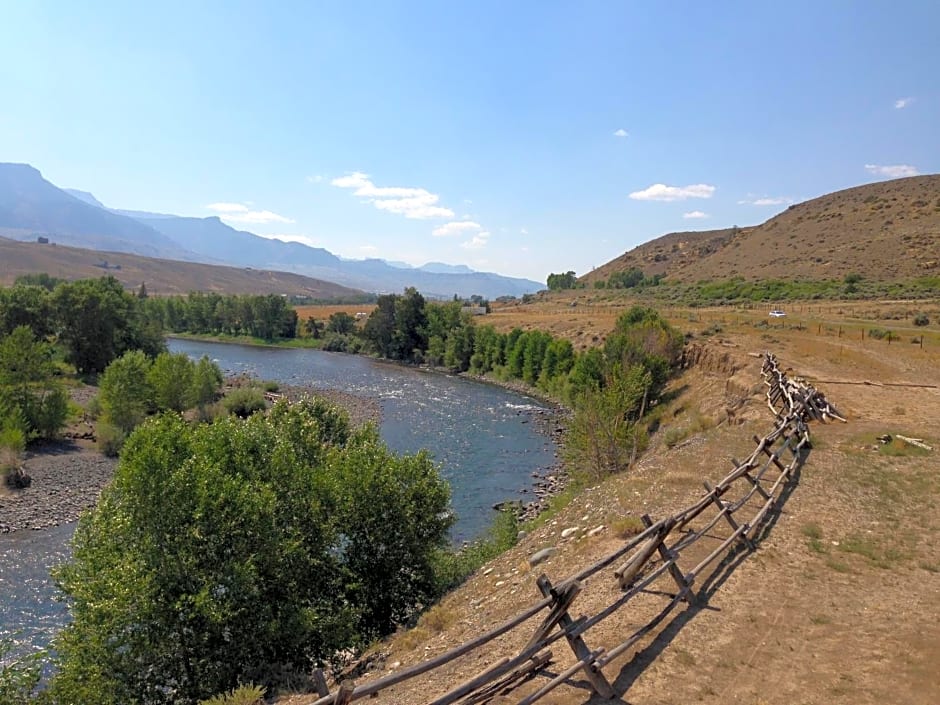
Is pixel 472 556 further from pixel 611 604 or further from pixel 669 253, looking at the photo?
pixel 669 253

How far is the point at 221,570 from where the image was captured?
15.4 m

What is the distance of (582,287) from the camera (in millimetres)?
176750

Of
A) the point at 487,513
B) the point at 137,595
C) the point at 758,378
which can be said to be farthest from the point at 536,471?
the point at 137,595

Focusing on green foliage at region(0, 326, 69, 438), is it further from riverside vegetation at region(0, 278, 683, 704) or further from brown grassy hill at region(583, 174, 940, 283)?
brown grassy hill at region(583, 174, 940, 283)

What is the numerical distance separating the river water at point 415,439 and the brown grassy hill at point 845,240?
183 ft

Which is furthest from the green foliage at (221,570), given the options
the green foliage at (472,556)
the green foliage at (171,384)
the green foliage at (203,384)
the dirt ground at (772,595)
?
the green foliage at (203,384)

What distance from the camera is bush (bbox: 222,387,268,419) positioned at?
5559 centimetres

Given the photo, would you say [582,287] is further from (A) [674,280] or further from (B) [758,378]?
(B) [758,378]

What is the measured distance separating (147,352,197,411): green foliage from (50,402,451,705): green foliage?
35.5 metres

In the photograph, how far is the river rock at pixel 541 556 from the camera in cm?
1639

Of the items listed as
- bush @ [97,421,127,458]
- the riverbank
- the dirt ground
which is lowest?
the riverbank

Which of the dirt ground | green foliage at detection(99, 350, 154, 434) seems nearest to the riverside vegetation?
the dirt ground

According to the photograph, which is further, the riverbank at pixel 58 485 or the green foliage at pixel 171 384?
the green foliage at pixel 171 384

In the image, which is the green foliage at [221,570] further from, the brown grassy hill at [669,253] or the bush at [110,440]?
the brown grassy hill at [669,253]
